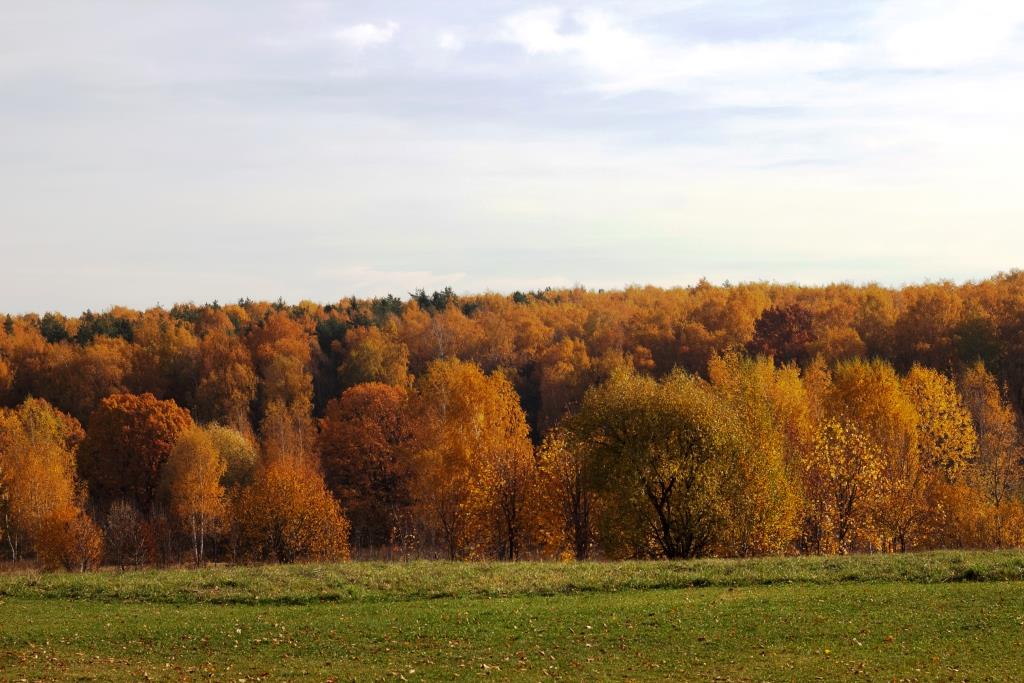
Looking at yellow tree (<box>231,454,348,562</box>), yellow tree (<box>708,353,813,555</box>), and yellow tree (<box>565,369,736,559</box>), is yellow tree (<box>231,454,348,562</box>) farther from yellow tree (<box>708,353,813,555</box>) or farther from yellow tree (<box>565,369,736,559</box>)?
yellow tree (<box>565,369,736,559</box>)

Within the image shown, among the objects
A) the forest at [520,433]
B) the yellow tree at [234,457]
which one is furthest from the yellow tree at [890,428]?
the yellow tree at [234,457]

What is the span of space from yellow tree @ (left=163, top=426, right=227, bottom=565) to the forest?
0.82 feet

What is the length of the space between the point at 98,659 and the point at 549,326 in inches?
5887

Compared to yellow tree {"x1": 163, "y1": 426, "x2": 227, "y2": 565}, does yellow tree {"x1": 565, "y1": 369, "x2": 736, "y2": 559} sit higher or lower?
higher

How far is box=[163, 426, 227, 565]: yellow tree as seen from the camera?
93.7 metres

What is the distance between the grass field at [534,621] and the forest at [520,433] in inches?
556

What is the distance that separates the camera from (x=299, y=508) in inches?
2997

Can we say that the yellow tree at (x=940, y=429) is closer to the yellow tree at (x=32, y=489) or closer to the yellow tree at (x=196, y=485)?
the yellow tree at (x=196, y=485)

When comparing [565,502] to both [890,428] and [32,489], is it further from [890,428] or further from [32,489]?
[32,489]

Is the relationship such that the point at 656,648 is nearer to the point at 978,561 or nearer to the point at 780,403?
the point at 978,561

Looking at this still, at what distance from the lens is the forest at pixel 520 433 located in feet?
169

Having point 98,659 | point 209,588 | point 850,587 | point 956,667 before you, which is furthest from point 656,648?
point 209,588

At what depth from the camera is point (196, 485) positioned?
309 ft

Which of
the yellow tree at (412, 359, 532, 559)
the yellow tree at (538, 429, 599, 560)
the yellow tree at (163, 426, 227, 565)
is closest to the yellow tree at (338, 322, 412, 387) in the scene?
the yellow tree at (163, 426, 227, 565)
